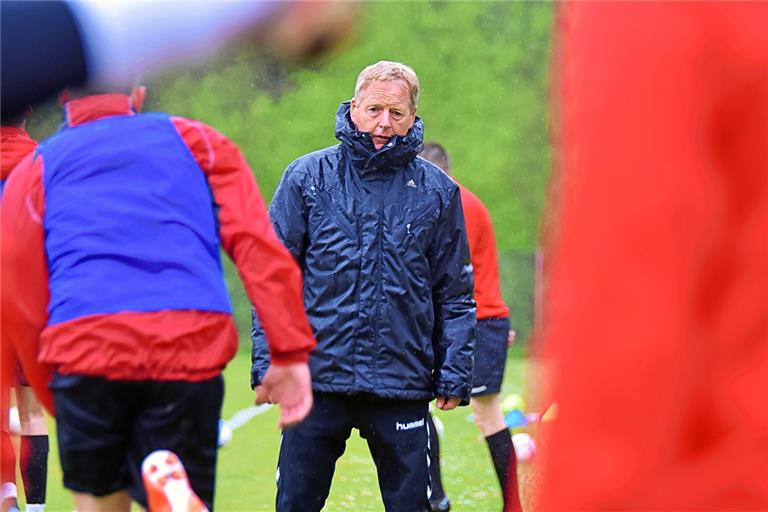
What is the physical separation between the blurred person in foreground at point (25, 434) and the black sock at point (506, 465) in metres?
2.48

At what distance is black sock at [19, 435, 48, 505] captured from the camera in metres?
6.92

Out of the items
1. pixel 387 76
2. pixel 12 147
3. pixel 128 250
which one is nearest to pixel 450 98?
pixel 12 147

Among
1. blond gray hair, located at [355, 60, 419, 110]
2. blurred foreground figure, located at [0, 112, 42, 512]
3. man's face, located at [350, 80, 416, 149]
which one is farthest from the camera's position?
blurred foreground figure, located at [0, 112, 42, 512]

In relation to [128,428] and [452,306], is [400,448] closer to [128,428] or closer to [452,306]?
[452,306]

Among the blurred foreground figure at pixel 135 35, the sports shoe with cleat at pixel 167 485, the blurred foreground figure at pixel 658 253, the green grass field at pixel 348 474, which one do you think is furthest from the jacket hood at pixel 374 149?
the blurred foreground figure at pixel 658 253

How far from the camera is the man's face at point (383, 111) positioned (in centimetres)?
518

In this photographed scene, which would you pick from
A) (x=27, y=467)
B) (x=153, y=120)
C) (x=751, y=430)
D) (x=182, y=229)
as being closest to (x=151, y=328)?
(x=182, y=229)

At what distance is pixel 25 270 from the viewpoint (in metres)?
3.65

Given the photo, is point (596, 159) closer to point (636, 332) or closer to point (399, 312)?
point (636, 332)

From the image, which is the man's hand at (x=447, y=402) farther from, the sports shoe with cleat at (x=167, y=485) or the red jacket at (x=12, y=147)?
the red jacket at (x=12, y=147)

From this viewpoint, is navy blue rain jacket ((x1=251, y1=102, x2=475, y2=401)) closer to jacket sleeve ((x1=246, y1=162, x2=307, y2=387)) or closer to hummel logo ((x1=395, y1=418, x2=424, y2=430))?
jacket sleeve ((x1=246, y1=162, x2=307, y2=387))

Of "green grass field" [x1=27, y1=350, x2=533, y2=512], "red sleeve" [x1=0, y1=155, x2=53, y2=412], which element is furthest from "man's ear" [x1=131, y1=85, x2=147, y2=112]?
"green grass field" [x1=27, y1=350, x2=533, y2=512]

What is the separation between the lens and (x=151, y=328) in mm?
3520

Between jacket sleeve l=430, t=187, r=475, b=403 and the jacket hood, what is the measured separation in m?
0.25
